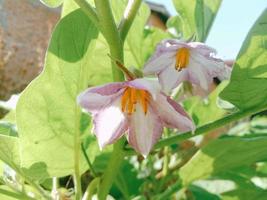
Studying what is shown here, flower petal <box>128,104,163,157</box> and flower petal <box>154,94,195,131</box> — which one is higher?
flower petal <box>154,94,195,131</box>

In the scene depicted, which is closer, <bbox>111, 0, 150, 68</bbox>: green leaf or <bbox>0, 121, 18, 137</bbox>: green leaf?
<bbox>0, 121, 18, 137</bbox>: green leaf

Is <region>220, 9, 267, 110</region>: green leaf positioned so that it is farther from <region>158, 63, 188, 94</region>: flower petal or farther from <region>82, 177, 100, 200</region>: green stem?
<region>82, 177, 100, 200</region>: green stem

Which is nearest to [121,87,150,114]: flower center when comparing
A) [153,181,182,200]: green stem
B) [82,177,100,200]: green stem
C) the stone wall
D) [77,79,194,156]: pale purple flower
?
[77,79,194,156]: pale purple flower

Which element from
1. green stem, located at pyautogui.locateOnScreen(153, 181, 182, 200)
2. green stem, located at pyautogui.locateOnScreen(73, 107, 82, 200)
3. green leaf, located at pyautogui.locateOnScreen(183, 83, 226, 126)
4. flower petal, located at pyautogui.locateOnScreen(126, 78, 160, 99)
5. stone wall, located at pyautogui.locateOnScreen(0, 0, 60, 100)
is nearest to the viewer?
flower petal, located at pyautogui.locateOnScreen(126, 78, 160, 99)

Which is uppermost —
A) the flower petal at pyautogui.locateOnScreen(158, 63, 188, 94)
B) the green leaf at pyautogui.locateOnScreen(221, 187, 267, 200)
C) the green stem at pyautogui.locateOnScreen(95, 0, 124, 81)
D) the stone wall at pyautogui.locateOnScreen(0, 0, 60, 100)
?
the green stem at pyautogui.locateOnScreen(95, 0, 124, 81)

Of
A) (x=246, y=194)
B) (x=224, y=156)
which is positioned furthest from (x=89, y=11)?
(x=246, y=194)

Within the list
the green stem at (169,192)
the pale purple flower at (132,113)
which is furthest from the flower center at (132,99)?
the green stem at (169,192)

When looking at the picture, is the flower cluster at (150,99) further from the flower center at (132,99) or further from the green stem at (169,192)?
the green stem at (169,192)
